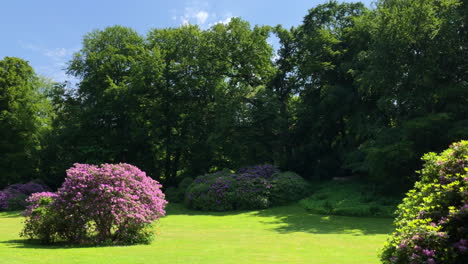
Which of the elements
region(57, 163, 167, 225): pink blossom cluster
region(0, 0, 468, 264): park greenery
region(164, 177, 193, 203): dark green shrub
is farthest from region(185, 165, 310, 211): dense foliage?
region(57, 163, 167, 225): pink blossom cluster

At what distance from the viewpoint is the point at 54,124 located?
109 feet

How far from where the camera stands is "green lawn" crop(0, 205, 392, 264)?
770 centimetres

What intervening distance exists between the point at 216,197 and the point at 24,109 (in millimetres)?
21561

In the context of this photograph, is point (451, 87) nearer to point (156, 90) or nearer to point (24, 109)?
point (156, 90)

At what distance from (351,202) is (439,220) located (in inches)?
526

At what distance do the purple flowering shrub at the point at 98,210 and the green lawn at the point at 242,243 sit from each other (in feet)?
2.58

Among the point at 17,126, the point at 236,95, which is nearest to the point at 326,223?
the point at 236,95

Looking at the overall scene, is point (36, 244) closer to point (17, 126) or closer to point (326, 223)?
point (326, 223)

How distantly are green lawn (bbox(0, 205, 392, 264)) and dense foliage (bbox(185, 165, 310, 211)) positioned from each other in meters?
2.35

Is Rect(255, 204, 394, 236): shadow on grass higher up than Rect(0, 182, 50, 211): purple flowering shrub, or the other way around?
Rect(0, 182, 50, 211): purple flowering shrub

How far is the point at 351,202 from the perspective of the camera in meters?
17.8

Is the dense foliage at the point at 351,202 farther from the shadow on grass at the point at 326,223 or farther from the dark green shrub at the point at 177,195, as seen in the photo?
the dark green shrub at the point at 177,195

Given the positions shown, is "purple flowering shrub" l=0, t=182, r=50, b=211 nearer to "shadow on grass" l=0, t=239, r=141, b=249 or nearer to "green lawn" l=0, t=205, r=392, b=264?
"green lawn" l=0, t=205, r=392, b=264

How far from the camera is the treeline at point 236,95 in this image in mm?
20578
